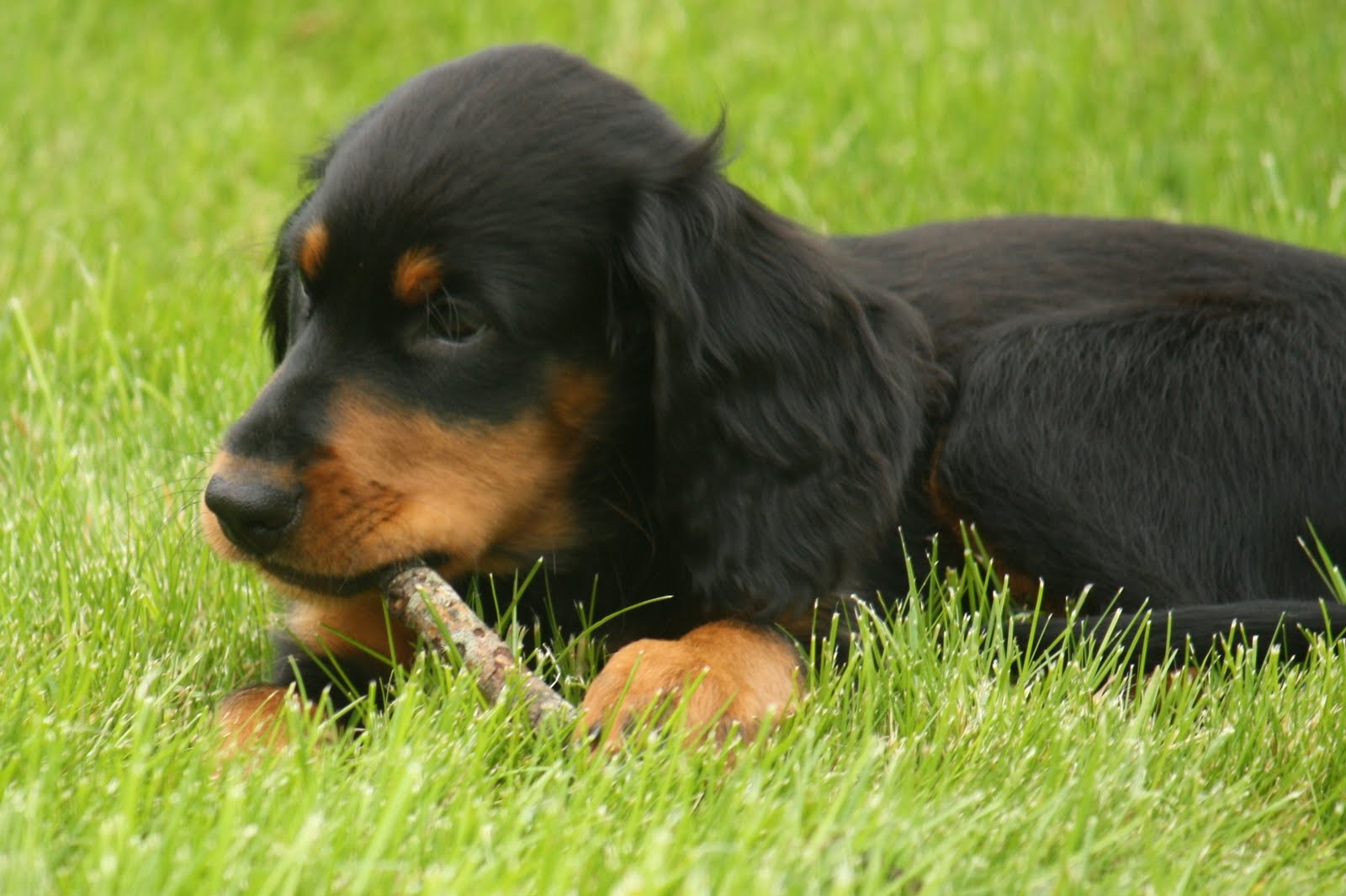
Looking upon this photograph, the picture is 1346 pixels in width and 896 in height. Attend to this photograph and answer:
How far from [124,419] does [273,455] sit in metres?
1.37

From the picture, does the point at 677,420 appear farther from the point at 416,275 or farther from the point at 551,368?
the point at 416,275

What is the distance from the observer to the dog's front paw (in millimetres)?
2051

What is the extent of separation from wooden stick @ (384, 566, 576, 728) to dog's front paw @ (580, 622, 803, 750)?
0.06 meters

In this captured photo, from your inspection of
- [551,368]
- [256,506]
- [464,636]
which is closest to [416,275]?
[551,368]

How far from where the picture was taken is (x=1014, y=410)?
111 inches

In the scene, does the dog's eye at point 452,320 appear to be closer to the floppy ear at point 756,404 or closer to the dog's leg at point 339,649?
the floppy ear at point 756,404

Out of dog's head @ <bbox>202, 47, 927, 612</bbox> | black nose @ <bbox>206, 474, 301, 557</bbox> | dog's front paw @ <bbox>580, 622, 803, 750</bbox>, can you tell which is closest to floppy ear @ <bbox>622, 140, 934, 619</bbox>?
dog's head @ <bbox>202, 47, 927, 612</bbox>

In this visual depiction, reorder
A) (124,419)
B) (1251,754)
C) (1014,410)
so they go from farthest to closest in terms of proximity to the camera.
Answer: (124,419) < (1014,410) < (1251,754)

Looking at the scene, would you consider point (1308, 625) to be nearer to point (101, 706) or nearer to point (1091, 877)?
point (1091, 877)

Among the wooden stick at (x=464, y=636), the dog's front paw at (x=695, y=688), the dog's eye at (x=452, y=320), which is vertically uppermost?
the dog's eye at (x=452, y=320)

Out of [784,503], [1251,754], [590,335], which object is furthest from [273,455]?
[1251,754]

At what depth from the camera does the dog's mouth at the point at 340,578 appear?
2268 millimetres

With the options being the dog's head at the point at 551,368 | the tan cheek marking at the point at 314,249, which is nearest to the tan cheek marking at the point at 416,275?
the dog's head at the point at 551,368

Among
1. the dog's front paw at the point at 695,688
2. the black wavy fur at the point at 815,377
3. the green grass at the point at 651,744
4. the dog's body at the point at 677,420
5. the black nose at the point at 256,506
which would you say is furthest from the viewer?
the black wavy fur at the point at 815,377
